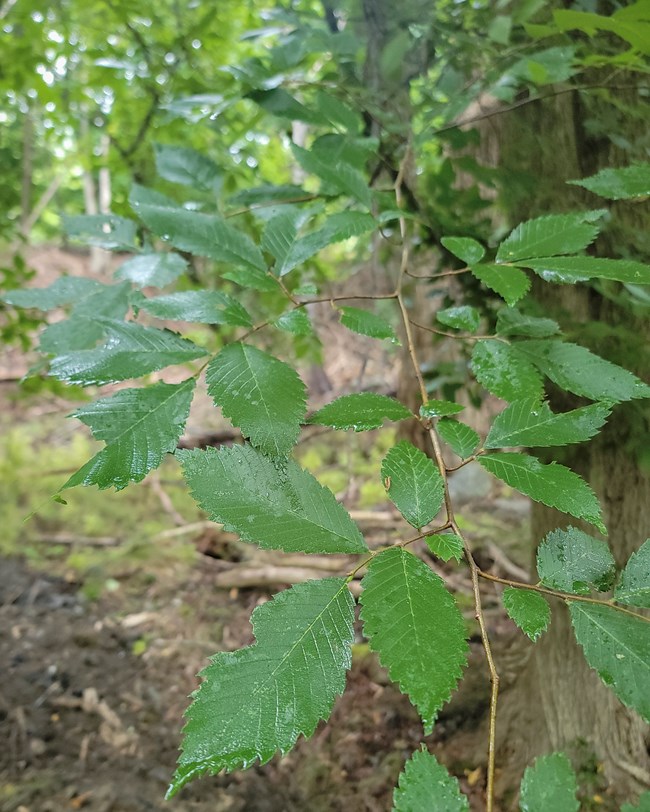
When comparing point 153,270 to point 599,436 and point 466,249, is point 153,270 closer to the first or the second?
point 466,249

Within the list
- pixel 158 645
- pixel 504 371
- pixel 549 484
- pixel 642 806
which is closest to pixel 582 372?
pixel 504 371

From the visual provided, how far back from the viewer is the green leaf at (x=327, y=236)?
0.70 metres

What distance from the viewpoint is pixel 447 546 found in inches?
18.3

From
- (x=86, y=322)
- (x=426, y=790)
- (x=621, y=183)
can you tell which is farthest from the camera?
(x=86, y=322)

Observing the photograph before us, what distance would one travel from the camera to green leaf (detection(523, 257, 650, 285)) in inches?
21.4

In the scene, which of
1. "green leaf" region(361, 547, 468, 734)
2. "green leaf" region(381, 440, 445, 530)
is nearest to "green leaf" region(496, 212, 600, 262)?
"green leaf" region(381, 440, 445, 530)

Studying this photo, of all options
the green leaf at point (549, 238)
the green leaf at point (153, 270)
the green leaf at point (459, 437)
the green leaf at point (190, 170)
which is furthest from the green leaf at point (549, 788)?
the green leaf at point (190, 170)

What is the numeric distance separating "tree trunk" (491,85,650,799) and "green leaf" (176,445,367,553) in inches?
25.4

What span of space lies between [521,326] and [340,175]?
1.11ft

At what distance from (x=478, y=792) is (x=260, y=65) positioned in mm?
1657

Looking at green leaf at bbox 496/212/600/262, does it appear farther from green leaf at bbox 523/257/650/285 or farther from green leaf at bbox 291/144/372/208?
green leaf at bbox 291/144/372/208

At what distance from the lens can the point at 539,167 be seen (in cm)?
112

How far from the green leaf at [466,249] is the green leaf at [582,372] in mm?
118

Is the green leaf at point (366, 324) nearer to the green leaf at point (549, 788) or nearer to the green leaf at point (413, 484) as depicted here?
the green leaf at point (413, 484)
